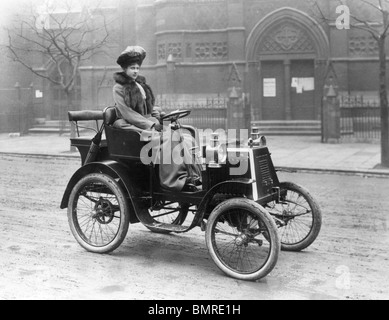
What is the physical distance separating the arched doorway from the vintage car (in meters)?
18.9

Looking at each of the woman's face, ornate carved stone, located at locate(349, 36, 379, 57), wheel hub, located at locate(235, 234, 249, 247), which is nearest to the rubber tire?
wheel hub, located at locate(235, 234, 249, 247)

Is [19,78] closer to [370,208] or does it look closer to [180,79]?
[180,79]

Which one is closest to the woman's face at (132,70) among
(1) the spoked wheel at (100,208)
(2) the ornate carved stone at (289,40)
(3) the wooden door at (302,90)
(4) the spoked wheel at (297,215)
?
(1) the spoked wheel at (100,208)

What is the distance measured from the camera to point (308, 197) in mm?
5703

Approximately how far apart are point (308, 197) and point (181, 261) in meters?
1.48

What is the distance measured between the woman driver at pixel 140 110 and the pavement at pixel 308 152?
7674mm

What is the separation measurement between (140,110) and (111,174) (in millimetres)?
776

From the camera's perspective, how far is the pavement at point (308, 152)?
1307cm

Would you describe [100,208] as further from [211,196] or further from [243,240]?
[243,240]

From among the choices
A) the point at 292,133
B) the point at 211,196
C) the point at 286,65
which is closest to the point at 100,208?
the point at 211,196

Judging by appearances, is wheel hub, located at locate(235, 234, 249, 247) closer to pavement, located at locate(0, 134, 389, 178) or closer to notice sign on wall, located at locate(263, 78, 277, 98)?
pavement, located at locate(0, 134, 389, 178)

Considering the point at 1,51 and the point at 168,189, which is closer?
the point at 168,189

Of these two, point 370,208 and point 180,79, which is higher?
point 180,79
